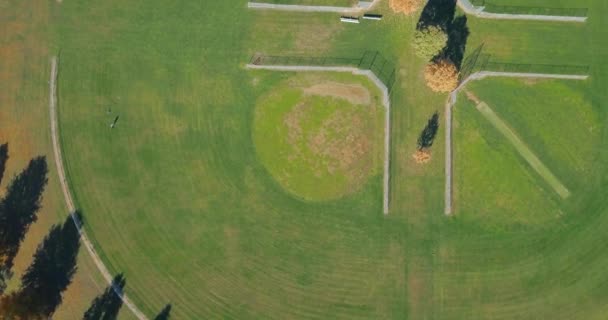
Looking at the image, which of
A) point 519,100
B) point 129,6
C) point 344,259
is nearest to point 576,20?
point 519,100

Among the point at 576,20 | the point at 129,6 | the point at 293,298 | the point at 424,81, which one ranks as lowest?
the point at 293,298

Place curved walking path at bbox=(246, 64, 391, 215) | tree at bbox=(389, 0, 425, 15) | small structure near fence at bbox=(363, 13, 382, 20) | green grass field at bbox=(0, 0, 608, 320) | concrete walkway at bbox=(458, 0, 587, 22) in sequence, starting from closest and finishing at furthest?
tree at bbox=(389, 0, 425, 15) → green grass field at bbox=(0, 0, 608, 320) → curved walking path at bbox=(246, 64, 391, 215) → small structure near fence at bbox=(363, 13, 382, 20) → concrete walkway at bbox=(458, 0, 587, 22)

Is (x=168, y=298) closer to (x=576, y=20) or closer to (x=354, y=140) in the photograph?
A: (x=354, y=140)

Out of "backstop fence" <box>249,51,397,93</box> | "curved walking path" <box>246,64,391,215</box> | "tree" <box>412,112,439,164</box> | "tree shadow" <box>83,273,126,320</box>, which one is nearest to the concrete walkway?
"backstop fence" <box>249,51,397,93</box>

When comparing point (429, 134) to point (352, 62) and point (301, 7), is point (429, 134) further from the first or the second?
point (301, 7)

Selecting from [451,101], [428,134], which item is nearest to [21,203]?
[428,134]

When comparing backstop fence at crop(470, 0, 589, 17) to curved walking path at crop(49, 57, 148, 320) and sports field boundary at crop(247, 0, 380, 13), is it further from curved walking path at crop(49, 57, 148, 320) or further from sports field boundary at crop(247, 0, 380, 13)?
curved walking path at crop(49, 57, 148, 320)

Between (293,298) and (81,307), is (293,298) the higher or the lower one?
the lower one
